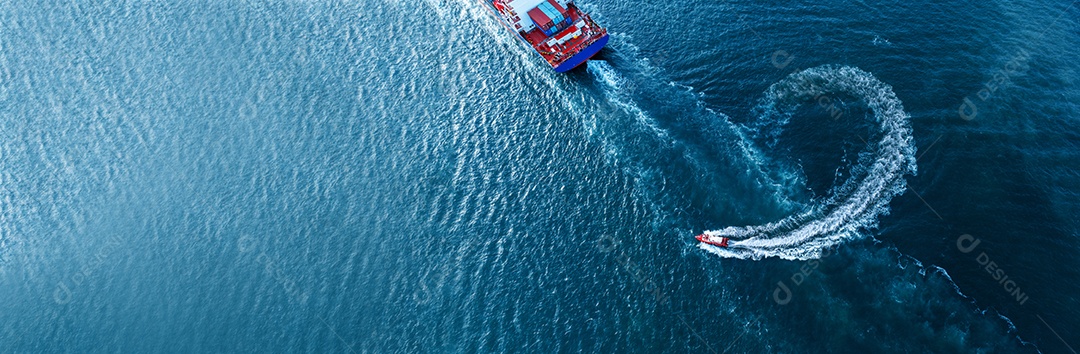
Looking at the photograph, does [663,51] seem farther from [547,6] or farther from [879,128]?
[879,128]

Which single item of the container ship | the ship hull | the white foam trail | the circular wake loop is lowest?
the circular wake loop

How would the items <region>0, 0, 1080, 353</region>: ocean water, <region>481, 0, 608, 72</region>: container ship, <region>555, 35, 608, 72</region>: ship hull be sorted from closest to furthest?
<region>0, 0, 1080, 353</region>: ocean water → <region>555, 35, 608, 72</region>: ship hull → <region>481, 0, 608, 72</region>: container ship

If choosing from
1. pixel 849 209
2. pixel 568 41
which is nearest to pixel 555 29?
pixel 568 41

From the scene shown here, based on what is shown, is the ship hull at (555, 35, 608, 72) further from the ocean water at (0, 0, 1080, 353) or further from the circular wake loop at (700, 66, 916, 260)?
the circular wake loop at (700, 66, 916, 260)

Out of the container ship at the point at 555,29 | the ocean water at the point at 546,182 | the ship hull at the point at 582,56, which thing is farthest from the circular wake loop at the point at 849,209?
the container ship at the point at 555,29

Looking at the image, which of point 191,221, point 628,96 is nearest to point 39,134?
point 191,221

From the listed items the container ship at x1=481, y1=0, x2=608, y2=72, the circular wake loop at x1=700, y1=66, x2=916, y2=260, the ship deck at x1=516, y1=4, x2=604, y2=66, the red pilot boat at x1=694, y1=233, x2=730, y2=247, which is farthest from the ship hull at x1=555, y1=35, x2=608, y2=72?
the red pilot boat at x1=694, y1=233, x2=730, y2=247

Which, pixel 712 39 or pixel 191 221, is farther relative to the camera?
pixel 712 39

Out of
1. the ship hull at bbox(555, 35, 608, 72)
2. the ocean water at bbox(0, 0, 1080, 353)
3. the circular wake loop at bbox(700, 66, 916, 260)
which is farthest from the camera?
the ship hull at bbox(555, 35, 608, 72)
